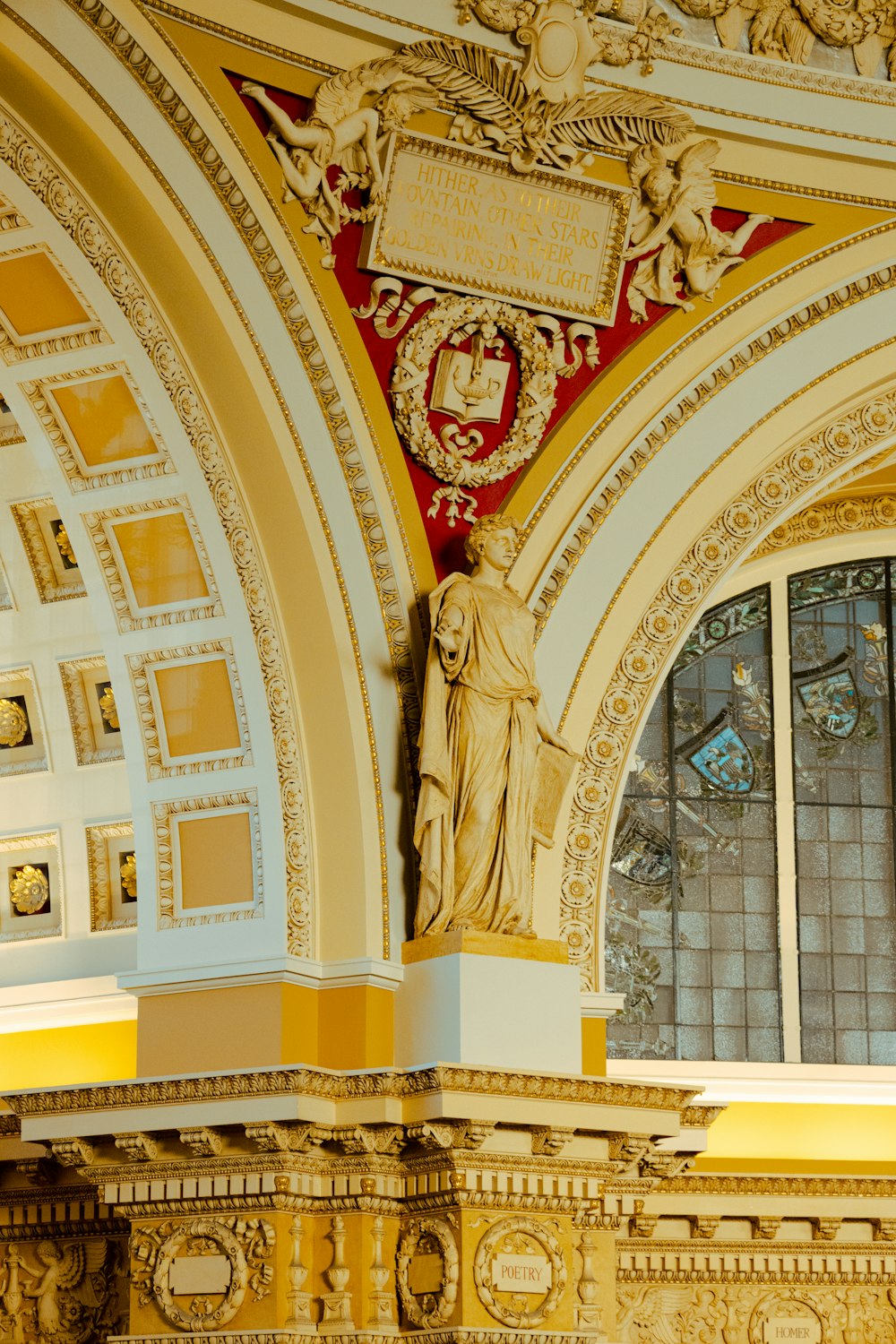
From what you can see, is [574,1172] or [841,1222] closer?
[574,1172]

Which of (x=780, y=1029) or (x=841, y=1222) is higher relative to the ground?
(x=780, y=1029)

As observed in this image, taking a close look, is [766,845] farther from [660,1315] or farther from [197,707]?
[197,707]

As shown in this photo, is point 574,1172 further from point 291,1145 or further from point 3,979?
point 3,979

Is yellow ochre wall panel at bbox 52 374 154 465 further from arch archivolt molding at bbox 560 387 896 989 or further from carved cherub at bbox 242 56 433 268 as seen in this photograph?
arch archivolt molding at bbox 560 387 896 989

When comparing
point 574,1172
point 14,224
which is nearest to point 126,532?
point 14,224

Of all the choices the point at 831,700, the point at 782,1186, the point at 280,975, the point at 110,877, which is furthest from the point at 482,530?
the point at 831,700

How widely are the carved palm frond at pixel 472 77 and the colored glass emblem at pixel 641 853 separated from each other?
565 centimetres

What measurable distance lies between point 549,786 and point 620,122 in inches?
146

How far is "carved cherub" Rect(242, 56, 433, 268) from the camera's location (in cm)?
1118

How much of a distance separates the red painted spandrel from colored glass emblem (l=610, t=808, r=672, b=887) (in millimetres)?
4277

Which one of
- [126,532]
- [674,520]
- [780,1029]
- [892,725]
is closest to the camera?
[126,532]

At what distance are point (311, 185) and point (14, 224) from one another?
153 centimetres

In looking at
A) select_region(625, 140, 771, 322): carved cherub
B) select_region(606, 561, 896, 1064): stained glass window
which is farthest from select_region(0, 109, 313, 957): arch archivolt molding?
select_region(606, 561, 896, 1064): stained glass window

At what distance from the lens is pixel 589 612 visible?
12164 millimetres
